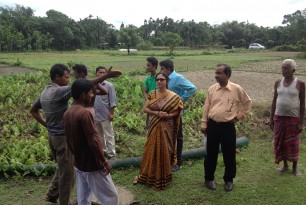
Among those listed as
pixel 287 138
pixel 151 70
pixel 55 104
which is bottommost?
pixel 287 138

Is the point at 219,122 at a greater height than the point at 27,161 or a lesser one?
greater

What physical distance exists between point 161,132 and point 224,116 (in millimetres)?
884

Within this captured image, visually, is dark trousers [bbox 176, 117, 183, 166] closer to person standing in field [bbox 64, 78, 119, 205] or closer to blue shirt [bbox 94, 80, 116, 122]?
blue shirt [bbox 94, 80, 116, 122]

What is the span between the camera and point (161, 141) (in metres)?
4.34

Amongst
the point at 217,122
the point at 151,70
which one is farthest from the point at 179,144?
the point at 151,70

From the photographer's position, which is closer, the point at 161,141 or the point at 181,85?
the point at 161,141

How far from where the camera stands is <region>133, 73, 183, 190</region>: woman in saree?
14.0 ft

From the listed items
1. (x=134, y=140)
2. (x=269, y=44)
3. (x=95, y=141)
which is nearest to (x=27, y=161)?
(x=134, y=140)

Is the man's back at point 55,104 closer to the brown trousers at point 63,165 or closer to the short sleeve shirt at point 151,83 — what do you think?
the brown trousers at point 63,165

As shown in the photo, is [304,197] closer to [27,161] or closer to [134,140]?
[134,140]

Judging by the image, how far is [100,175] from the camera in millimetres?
3131

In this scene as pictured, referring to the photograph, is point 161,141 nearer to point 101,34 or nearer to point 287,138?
point 287,138

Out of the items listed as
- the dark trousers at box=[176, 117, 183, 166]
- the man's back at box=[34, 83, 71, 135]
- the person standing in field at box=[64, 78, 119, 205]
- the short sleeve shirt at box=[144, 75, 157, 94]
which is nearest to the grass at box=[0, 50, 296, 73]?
the short sleeve shirt at box=[144, 75, 157, 94]

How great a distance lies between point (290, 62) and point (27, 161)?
437cm
